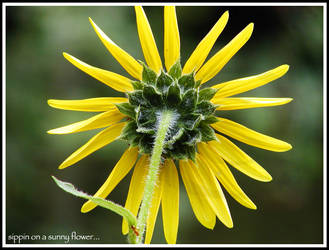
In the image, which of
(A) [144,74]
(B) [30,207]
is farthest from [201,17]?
(A) [144,74]

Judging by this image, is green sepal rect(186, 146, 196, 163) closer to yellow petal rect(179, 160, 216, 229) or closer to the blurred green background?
yellow petal rect(179, 160, 216, 229)

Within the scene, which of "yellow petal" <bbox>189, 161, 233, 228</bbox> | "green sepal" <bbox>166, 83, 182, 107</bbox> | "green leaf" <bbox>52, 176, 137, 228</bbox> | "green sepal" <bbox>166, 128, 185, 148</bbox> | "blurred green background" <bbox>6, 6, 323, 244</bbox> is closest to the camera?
"green leaf" <bbox>52, 176, 137, 228</bbox>

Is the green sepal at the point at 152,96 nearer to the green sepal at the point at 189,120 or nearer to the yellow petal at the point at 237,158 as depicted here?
the green sepal at the point at 189,120

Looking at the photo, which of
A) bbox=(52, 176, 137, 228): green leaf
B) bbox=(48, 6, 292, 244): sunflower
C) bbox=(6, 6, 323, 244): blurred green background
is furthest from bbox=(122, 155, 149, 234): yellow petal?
bbox=(6, 6, 323, 244): blurred green background

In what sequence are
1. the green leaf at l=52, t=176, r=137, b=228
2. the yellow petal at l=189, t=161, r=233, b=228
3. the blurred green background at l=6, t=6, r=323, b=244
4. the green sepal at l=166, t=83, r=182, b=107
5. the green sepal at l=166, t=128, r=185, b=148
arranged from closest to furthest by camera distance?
the green leaf at l=52, t=176, r=137, b=228, the green sepal at l=166, t=128, r=185, b=148, the green sepal at l=166, t=83, r=182, b=107, the yellow petal at l=189, t=161, r=233, b=228, the blurred green background at l=6, t=6, r=323, b=244

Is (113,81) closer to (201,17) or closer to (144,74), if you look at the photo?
(144,74)

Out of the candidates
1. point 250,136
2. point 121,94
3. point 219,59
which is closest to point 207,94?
point 219,59

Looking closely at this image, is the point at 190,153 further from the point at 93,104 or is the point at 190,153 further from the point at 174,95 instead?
the point at 93,104

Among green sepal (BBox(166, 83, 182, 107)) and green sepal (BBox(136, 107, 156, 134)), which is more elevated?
green sepal (BBox(166, 83, 182, 107))
